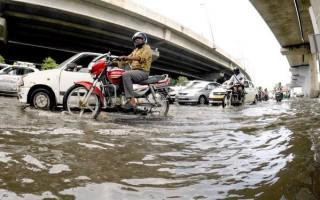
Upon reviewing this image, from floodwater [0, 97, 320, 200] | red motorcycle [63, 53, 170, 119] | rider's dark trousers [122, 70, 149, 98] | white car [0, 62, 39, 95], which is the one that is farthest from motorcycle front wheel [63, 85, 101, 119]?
white car [0, 62, 39, 95]

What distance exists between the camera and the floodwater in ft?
8.35

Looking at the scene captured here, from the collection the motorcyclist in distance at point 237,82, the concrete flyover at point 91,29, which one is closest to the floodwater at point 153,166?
the motorcyclist in distance at point 237,82

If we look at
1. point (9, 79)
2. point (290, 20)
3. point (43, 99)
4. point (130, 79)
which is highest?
point (290, 20)

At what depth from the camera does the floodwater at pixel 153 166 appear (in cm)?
254

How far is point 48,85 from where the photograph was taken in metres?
9.85

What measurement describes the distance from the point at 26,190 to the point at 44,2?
76.0ft

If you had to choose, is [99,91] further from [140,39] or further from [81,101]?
[140,39]

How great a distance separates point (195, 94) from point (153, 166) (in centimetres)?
1851

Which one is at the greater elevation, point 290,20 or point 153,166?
point 290,20

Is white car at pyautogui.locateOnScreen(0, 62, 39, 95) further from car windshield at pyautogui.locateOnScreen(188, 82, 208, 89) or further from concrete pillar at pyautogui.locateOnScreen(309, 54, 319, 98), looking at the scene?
concrete pillar at pyautogui.locateOnScreen(309, 54, 319, 98)

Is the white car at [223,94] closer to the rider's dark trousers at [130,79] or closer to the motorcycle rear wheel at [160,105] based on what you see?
the motorcycle rear wheel at [160,105]

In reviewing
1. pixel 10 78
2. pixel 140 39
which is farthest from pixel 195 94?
pixel 140 39

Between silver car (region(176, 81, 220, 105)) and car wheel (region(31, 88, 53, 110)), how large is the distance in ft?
40.6

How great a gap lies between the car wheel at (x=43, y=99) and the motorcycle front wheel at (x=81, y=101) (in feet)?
6.45
